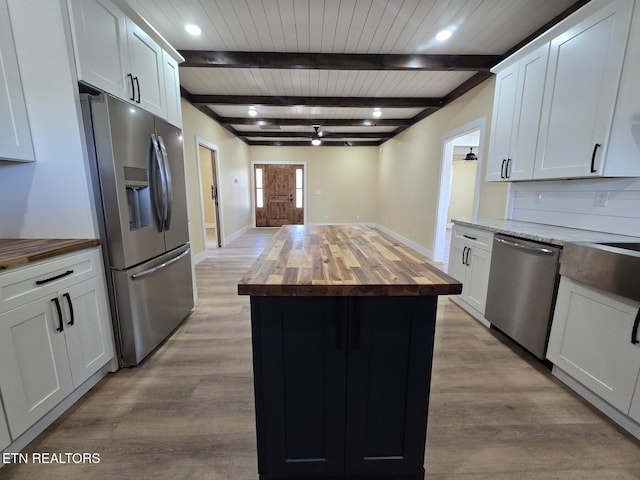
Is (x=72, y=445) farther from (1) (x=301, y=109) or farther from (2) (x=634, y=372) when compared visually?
(1) (x=301, y=109)

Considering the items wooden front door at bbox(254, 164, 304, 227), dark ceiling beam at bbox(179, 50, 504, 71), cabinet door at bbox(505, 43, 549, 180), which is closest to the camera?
cabinet door at bbox(505, 43, 549, 180)

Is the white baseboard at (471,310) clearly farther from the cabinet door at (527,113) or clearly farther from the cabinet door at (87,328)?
the cabinet door at (87,328)

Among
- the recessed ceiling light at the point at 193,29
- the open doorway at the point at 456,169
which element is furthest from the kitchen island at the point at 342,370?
the open doorway at the point at 456,169

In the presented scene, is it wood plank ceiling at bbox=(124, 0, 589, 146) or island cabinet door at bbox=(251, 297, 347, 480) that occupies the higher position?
wood plank ceiling at bbox=(124, 0, 589, 146)

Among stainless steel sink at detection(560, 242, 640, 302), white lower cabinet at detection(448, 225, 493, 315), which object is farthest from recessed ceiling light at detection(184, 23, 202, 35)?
stainless steel sink at detection(560, 242, 640, 302)

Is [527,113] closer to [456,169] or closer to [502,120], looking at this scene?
[502,120]

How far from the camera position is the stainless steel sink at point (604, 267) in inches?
49.8

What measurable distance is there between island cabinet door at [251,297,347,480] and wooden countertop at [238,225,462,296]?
0.10 metres

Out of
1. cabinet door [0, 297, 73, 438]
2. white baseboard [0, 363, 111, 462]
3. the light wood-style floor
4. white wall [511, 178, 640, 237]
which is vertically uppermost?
white wall [511, 178, 640, 237]

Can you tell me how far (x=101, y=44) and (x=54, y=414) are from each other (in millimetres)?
2132

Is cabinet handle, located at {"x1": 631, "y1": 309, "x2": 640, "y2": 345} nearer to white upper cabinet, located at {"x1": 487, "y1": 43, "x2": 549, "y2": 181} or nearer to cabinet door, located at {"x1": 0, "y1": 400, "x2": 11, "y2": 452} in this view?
white upper cabinet, located at {"x1": 487, "y1": 43, "x2": 549, "y2": 181}

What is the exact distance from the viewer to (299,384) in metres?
1.03

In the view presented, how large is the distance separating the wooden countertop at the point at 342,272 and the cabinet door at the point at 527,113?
1.78 metres

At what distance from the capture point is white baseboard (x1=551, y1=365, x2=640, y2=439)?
1.39 metres
